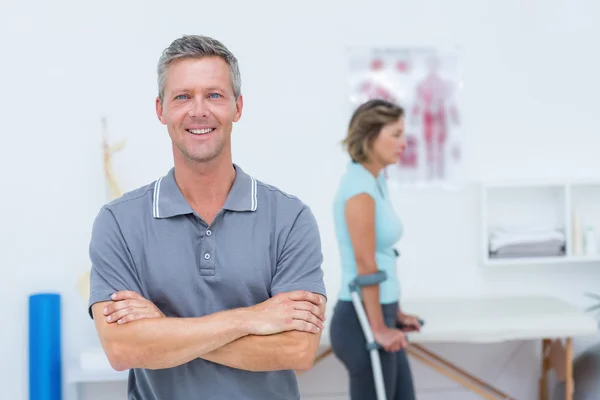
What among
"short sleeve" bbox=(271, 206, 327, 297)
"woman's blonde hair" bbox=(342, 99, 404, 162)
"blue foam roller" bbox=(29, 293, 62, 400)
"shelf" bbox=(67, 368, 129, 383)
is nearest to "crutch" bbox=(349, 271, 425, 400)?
"woman's blonde hair" bbox=(342, 99, 404, 162)

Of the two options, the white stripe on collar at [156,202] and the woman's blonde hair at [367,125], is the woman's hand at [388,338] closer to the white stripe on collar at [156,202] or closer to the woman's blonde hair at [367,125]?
the woman's blonde hair at [367,125]

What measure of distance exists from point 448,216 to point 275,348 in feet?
6.84

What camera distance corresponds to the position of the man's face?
1361 mm

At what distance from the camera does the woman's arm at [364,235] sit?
231 cm

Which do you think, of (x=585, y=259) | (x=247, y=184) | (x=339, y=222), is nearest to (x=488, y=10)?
(x=585, y=259)

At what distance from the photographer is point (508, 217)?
3346mm

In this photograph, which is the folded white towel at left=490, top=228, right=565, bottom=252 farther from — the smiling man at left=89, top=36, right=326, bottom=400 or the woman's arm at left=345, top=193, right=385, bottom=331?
the smiling man at left=89, top=36, right=326, bottom=400

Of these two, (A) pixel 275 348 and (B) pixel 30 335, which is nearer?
(A) pixel 275 348

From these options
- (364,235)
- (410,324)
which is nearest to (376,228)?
(364,235)

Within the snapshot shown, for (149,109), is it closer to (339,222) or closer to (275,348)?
(339,222)

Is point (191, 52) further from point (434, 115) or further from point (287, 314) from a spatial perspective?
point (434, 115)

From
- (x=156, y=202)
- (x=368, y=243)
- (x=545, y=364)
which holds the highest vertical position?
(x=156, y=202)

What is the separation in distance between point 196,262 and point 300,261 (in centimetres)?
20

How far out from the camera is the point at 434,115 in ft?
10.8
